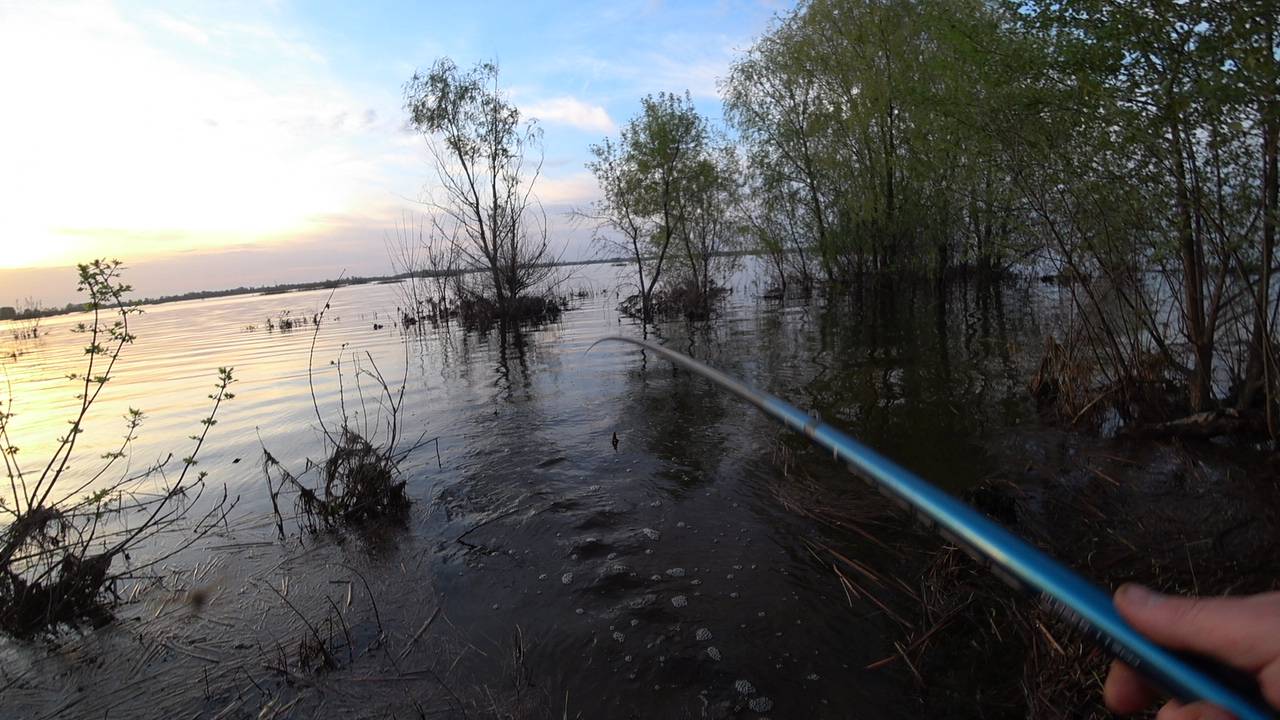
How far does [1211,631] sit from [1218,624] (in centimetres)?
3

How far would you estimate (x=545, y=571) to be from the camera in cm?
499

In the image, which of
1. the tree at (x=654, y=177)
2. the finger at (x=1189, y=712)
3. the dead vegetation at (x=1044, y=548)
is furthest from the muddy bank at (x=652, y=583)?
the tree at (x=654, y=177)

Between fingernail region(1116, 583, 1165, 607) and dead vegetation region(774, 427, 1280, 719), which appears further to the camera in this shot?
dead vegetation region(774, 427, 1280, 719)

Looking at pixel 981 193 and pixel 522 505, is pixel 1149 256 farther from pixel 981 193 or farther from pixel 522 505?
pixel 522 505

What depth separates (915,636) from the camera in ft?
12.1

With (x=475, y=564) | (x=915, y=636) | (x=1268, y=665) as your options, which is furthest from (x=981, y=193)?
(x=1268, y=665)

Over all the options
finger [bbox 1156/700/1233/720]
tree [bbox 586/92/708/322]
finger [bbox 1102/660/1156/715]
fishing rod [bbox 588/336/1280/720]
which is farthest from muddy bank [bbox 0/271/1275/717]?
tree [bbox 586/92/708/322]

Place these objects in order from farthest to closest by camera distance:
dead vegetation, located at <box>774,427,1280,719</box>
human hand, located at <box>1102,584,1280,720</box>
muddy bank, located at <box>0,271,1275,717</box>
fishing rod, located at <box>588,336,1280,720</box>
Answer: muddy bank, located at <box>0,271,1275,717</box>, dead vegetation, located at <box>774,427,1280,719</box>, human hand, located at <box>1102,584,1280,720</box>, fishing rod, located at <box>588,336,1280,720</box>

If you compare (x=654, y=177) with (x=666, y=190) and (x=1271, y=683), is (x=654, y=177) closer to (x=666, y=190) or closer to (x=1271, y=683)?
(x=666, y=190)

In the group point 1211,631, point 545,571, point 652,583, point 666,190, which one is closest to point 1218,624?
point 1211,631

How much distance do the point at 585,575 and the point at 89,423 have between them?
11892mm

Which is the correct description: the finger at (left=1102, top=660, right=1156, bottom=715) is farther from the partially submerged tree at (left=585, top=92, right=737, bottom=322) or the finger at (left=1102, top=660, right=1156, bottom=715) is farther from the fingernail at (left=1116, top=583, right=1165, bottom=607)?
the partially submerged tree at (left=585, top=92, right=737, bottom=322)

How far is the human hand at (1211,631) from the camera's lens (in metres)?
1.04

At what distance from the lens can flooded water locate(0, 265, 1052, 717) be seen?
361 centimetres
